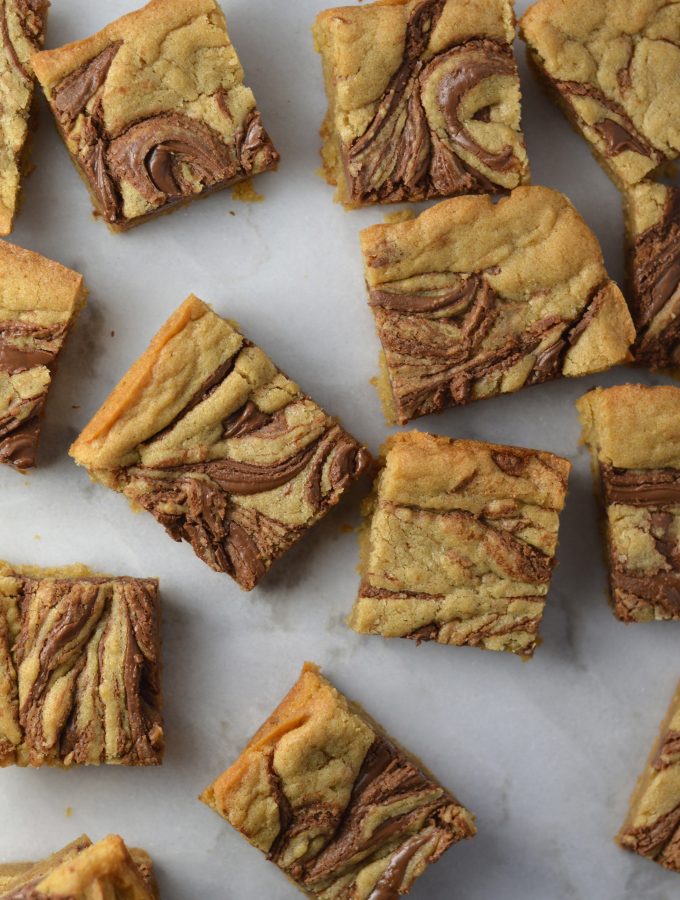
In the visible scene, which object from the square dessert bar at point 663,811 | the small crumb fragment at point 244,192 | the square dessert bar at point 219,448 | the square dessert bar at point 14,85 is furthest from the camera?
the small crumb fragment at point 244,192

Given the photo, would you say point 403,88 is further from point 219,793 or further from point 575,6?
point 219,793

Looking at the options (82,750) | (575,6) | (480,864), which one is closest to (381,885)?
(480,864)

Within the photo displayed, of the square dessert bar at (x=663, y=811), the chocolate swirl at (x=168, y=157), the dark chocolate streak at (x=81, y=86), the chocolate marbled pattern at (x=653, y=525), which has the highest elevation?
the dark chocolate streak at (x=81, y=86)

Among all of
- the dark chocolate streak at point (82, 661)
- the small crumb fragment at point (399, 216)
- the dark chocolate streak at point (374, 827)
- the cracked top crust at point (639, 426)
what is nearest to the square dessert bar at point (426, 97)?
the small crumb fragment at point (399, 216)

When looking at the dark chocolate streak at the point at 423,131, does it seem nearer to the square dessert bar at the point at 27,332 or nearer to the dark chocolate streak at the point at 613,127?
the dark chocolate streak at the point at 613,127

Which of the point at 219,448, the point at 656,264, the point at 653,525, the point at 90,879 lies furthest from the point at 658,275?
the point at 90,879
